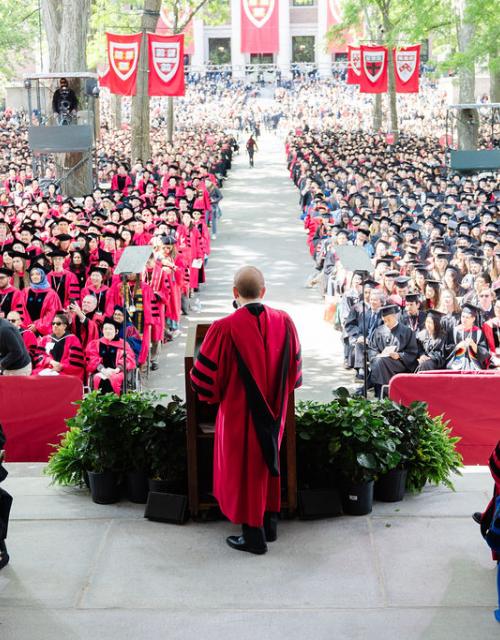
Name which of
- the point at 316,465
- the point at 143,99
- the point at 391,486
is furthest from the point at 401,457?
the point at 143,99

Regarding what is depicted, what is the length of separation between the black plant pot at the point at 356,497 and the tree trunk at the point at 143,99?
21.5 m

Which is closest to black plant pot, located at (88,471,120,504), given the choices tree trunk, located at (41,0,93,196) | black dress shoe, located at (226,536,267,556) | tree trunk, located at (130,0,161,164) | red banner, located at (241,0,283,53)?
black dress shoe, located at (226,536,267,556)

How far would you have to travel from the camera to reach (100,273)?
1268 cm

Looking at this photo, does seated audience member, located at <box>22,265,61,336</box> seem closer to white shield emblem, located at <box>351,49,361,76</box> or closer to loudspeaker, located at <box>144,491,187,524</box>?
loudspeaker, located at <box>144,491,187,524</box>

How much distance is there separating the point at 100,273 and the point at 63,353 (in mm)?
2102

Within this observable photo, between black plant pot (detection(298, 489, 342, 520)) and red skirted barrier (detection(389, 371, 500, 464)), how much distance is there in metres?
2.38

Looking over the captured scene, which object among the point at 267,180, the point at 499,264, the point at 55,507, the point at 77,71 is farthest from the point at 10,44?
the point at 55,507

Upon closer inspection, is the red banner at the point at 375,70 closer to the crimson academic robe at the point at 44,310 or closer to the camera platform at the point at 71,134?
the camera platform at the point at 71,134

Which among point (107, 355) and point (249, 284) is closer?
point (249, 284)

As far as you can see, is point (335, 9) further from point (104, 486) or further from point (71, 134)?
point (104, 486)

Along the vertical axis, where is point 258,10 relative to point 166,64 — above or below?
above

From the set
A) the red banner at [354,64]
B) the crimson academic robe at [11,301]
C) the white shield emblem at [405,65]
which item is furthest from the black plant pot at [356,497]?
the red banner at [354,64]

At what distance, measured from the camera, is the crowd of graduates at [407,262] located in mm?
10953

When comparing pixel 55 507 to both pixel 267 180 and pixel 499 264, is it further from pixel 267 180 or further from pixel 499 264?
pixel 267 180
